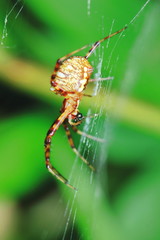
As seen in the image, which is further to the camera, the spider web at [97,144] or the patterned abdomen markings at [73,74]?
the spider web at [97,144]

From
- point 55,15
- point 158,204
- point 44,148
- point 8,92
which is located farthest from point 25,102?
point 158,204

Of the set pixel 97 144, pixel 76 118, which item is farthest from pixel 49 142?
pixel 97 144

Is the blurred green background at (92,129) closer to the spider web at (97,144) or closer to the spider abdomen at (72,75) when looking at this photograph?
the spider web at (97,144)

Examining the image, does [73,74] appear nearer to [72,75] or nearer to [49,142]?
[72,75]

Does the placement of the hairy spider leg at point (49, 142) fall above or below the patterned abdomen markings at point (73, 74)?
below

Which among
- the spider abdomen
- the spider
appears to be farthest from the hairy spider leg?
the spider abdomen

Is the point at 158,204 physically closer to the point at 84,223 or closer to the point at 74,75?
the point at 84,223

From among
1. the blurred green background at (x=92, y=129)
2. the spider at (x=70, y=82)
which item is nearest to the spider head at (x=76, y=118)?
the spider at (x=70, y=82)
